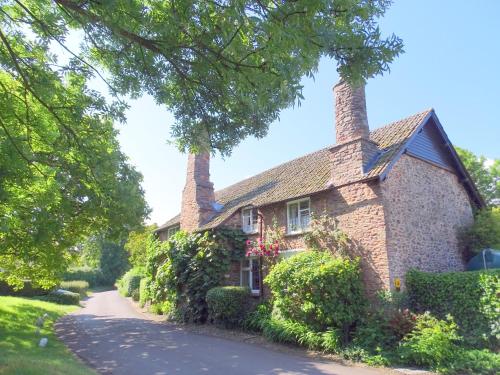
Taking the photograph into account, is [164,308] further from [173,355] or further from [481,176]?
[481,176]

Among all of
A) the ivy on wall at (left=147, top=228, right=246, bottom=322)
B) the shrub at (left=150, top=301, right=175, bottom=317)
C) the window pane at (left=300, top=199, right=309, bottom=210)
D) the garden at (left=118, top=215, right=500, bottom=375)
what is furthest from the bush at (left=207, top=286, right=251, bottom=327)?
the window pane at (left=300, top=199, right=309, bottom=210)

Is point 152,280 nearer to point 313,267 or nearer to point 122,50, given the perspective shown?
point 313,267

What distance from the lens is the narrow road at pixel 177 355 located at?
33.0 feet

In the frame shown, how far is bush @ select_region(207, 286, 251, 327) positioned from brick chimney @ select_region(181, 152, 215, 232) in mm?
6137

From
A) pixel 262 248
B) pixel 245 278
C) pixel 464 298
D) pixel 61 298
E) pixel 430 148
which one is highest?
pixel 430 148

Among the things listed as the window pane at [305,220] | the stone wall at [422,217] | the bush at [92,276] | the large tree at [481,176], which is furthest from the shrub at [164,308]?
the bush at [92,276]

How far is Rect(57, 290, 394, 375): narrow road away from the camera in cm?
1005

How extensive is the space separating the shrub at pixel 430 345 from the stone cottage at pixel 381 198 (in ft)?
6.34

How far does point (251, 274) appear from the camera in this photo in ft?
61.5

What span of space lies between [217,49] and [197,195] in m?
17.9

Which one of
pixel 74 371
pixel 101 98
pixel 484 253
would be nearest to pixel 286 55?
pixel 101 98

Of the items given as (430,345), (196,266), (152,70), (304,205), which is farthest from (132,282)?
(152,70)

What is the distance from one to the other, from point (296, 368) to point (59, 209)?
8138 mm

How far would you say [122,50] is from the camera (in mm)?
6496
